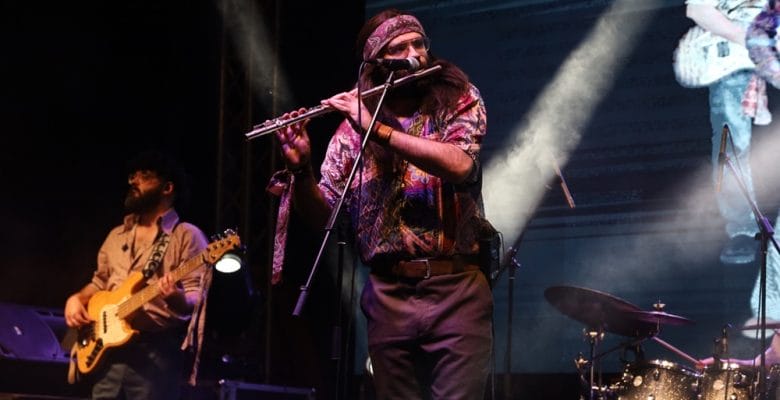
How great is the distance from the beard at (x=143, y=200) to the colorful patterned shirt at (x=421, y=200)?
8.88ft

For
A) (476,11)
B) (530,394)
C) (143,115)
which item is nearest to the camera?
(530,394)

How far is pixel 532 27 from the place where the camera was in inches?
253

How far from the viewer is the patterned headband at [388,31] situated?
2721 mm

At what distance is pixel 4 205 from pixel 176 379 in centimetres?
260

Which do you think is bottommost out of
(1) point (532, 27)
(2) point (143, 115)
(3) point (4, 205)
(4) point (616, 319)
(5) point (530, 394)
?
(5) point (530, 394)

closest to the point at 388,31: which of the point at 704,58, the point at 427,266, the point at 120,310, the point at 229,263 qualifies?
the point at 427,266

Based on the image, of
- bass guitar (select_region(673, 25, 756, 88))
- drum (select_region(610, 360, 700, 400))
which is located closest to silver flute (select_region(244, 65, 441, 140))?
drum (select_region(610, 360, 700, 400))

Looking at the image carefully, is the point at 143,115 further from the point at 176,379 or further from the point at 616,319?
the point at 616,319

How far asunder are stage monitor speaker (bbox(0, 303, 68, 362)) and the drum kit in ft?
9.43

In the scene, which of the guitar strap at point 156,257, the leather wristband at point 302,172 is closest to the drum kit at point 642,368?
the guitar strap at point 156,257

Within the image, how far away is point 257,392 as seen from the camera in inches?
219

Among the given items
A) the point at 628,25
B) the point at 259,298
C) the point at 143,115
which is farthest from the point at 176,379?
the point at 628,25

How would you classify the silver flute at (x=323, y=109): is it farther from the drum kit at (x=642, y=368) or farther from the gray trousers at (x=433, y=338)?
the drum kit at (x=642, y=368)

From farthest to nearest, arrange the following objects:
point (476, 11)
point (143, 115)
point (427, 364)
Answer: point (143, 115) → point (476, 11) → point (427, 364)
